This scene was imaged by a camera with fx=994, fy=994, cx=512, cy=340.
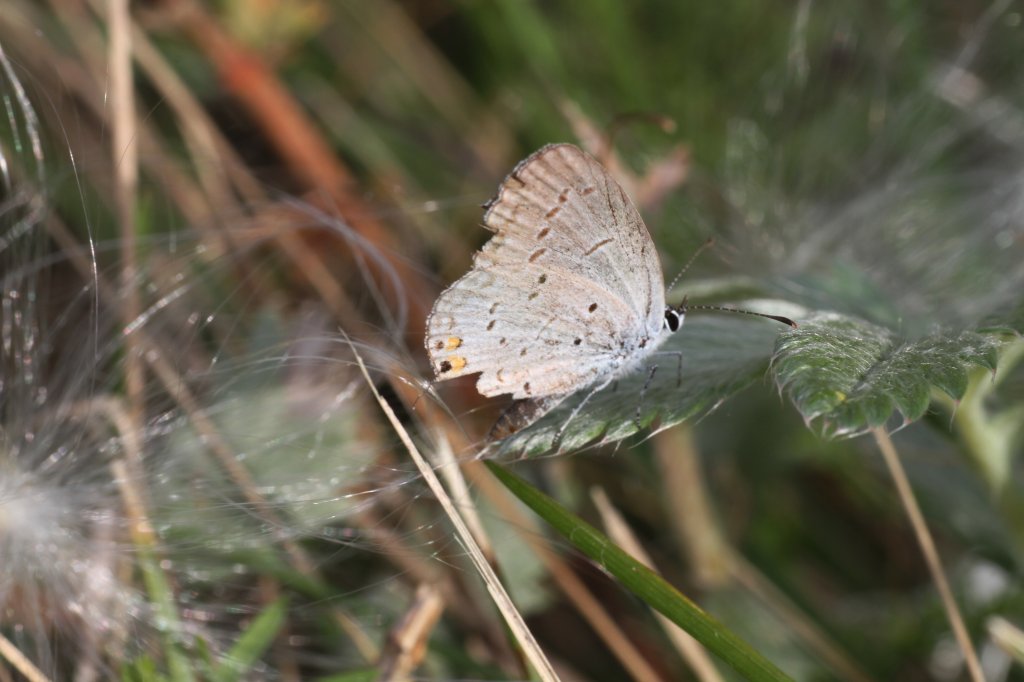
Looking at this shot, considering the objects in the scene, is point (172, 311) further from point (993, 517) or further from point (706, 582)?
point (993, 517)

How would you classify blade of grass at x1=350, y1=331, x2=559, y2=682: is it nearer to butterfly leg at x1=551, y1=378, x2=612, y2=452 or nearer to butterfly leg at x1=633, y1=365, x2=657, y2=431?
butterfly leg at x1=551, y1=378, x2=612, y2=452

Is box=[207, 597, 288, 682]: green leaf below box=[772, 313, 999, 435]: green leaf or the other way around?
below

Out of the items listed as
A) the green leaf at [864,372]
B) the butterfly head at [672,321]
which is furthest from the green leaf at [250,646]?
the green leaf at [864,372]

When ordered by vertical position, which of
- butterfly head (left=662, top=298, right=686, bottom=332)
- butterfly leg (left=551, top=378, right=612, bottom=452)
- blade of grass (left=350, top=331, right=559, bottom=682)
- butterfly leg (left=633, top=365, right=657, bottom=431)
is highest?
butterfly head (left=662, top=298, right=686, bottom=332)

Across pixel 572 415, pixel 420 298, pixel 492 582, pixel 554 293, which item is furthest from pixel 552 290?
pixel 420 298

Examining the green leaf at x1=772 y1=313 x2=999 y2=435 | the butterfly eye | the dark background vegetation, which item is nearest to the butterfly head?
the butterfly eye

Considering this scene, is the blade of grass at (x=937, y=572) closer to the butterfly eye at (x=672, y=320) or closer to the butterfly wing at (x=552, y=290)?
the butterfly eye at (x=672, y=320)

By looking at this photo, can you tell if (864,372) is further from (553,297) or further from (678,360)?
(553,297)
